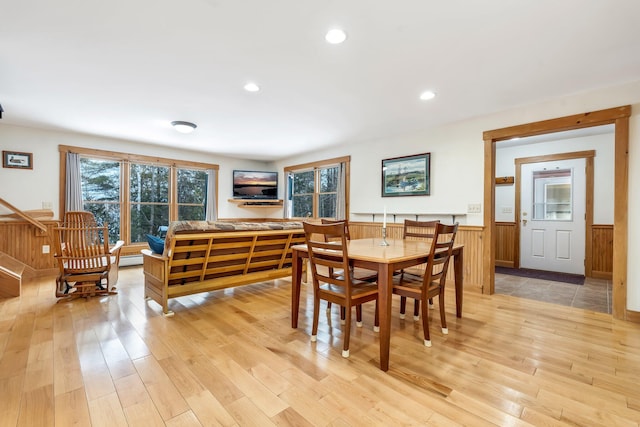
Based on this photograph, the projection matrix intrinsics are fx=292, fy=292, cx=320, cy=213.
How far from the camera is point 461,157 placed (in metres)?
4.14

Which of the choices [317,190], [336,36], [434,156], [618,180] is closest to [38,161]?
[317,190]

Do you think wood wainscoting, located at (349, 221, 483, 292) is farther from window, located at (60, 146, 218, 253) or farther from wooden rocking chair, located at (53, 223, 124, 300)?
window, located at (60, 146, 218, 253)

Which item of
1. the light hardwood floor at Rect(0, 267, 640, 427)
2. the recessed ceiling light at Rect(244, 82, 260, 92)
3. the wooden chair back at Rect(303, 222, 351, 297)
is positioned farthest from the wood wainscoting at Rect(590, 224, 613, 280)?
the recessed ceiling light at Rect(244, 82, 260, 92)

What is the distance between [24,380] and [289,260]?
2.65m

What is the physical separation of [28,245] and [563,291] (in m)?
7.84

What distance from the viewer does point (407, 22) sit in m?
2.00

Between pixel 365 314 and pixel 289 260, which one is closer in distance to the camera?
pixel 365 314

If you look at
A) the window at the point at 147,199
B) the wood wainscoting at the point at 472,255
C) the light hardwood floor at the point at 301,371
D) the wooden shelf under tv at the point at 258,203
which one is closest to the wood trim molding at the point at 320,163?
the wooden shelf under tv at the point at 258,203

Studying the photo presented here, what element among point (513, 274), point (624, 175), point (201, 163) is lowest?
point (513, 274)

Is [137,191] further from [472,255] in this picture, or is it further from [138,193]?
[472,255]

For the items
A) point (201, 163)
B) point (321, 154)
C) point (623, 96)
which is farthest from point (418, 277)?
point (201, 163)

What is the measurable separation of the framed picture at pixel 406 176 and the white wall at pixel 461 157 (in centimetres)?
9

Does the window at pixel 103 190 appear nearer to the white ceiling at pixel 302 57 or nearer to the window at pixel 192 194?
the window at pixel 192 194

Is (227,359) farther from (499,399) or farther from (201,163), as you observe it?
(201,163)
